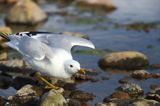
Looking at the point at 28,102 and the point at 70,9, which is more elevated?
the point at 70,9

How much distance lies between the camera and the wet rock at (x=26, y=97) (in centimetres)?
814

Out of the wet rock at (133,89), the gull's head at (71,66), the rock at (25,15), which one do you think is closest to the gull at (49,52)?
the gull's head at (71,66)

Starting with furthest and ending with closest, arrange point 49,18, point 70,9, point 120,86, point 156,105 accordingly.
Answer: point 70,9, point 49,18, point 120,86, point 156,105

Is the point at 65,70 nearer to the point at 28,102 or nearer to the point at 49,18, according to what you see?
the point at 28,102

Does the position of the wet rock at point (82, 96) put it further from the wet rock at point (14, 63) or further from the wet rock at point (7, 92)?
the wet rock at point (14, 63)

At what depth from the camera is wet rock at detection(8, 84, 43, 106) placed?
8141 mm

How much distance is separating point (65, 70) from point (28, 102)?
0.78m

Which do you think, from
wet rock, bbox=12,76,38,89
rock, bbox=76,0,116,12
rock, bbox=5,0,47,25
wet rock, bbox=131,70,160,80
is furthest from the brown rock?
wet rock, bbox=12,76,38,89

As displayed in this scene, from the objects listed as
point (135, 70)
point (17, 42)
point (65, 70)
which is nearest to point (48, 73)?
point (65, 70)

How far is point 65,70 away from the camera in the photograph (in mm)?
8125

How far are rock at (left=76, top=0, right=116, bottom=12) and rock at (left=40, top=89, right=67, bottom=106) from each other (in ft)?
29.0

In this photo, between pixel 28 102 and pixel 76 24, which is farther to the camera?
pixel 76 24

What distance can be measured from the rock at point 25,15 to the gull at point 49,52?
5.92 meters

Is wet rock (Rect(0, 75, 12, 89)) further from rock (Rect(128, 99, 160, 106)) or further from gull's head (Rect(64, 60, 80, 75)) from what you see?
rock (Rect(128, 99, 160, 106))
